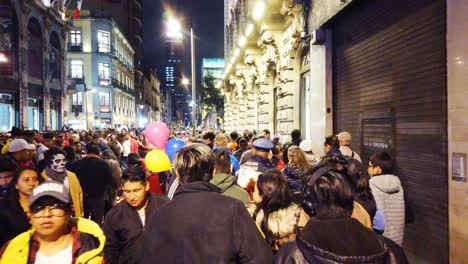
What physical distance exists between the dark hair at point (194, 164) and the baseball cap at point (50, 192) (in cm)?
84

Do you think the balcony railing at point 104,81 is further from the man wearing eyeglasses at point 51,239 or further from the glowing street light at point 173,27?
the man wearing eyeglasses at point 51,239

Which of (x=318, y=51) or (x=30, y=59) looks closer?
(x=318, y=51)

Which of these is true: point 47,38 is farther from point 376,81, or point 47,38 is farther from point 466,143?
point 466,143

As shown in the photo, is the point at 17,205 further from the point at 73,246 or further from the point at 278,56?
the point at 278,56

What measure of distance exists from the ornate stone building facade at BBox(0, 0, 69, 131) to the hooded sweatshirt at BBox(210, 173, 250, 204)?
999 inches

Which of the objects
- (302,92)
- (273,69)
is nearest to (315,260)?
(302,92)

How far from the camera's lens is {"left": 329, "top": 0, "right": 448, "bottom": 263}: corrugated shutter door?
20.6ft

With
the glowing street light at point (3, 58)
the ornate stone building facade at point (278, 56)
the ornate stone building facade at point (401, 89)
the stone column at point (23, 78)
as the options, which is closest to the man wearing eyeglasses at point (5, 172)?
the ornate stone building facade at point (401, 89)

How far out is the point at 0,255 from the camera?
2.92m

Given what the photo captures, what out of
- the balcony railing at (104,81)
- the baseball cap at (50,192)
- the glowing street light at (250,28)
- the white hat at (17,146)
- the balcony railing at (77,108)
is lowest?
the baseball cap at (50,192)

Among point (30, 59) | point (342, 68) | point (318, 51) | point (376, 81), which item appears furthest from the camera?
point (30, 59)

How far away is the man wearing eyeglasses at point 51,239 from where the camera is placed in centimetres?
295

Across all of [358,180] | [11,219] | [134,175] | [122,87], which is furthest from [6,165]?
[122,87]

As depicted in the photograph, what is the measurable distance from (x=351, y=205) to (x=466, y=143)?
3618mm
